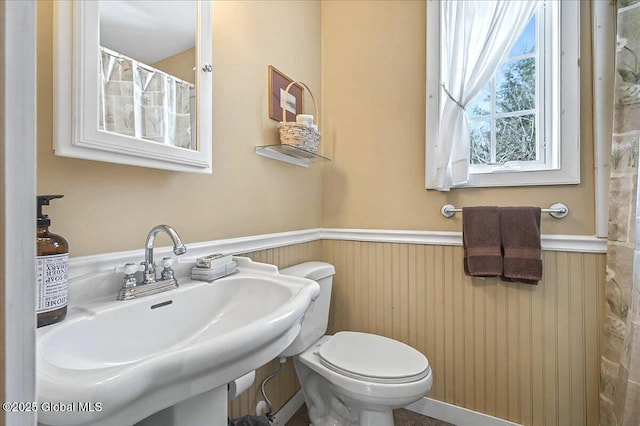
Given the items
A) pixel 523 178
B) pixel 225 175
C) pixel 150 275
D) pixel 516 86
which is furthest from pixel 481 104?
pixel 150 275

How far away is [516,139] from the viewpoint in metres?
1.48

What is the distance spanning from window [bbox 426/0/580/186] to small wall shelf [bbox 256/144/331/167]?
0.66 meters

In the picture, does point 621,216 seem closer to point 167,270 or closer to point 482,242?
point 482,242

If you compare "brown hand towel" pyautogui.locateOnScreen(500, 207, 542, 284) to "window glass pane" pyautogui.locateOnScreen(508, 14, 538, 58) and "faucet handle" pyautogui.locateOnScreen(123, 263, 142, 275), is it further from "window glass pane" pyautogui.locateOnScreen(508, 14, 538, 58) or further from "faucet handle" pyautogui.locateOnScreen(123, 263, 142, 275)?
"faucet handle" pyautogui.locateOnScreen(123, 263, 142, 275)

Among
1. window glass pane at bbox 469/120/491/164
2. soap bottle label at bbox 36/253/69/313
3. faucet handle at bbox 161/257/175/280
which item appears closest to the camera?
soap bottle label at bbox 36/253/69/313

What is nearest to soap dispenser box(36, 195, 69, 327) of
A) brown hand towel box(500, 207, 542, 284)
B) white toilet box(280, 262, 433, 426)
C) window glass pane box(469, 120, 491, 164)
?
white toilet box(280, 262, 433, 426)

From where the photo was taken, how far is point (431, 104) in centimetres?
156

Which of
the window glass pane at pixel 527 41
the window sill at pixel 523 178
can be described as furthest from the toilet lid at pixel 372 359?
the window glass pane at pixel 527 41

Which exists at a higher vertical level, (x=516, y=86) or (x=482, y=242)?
(x=516, y=86)

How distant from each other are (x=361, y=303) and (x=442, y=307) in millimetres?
444

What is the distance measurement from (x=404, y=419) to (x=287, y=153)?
4.88 feet

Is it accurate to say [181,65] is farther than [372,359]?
No

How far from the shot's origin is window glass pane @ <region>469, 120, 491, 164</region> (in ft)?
5.05

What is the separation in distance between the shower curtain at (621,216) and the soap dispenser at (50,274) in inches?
66.3
